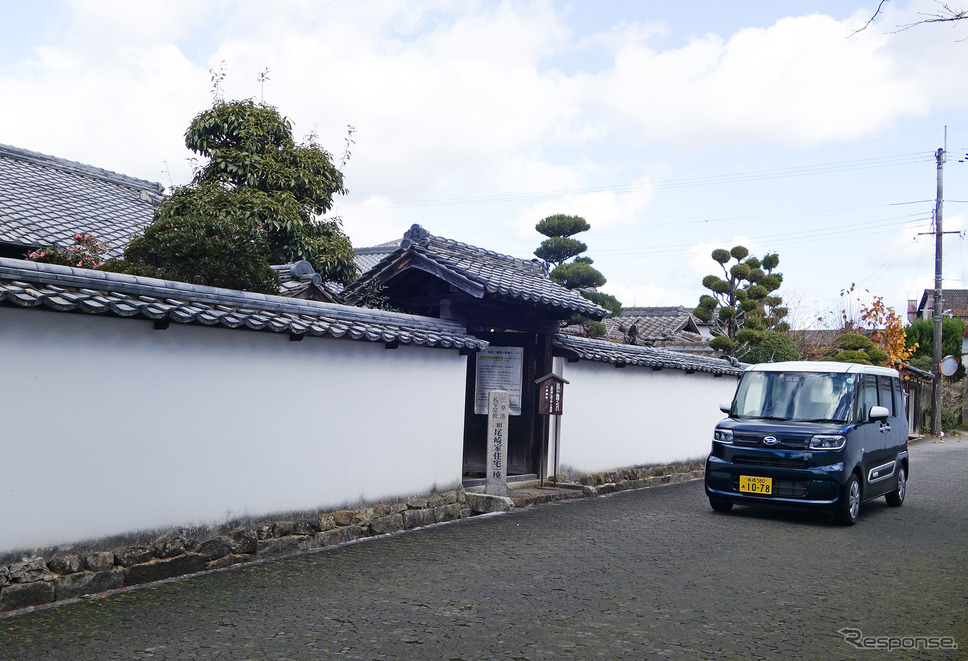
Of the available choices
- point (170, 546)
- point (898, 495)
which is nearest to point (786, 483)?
point (898, 495)

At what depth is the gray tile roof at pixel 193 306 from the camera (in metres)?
6.44

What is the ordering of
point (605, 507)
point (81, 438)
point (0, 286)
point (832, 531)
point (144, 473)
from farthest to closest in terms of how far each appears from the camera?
point (605, 507), point (832, 531), point (144, 473), point (81, 438), point (0, 286)

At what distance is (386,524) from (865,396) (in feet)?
23.6

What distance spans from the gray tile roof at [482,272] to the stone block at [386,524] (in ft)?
12.1

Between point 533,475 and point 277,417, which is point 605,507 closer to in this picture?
point 533,475

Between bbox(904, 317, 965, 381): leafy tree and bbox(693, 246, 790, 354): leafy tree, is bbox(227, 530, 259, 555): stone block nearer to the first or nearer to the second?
bbox(693, 246, 790, 354): leafy tree

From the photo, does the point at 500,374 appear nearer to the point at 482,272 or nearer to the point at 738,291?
the point at 482,272

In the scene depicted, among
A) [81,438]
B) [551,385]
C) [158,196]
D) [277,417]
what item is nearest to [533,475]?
[551,385]

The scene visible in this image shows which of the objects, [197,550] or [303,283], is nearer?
[197,550]

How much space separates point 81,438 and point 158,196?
15613mm

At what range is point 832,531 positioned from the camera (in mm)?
10164

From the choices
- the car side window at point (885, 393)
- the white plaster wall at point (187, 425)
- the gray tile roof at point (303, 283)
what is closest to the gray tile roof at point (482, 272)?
the gray tile roof at point (303, 283)

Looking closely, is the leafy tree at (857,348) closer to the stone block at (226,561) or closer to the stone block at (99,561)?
the stone block at (226,561)

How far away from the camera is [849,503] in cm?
1050
